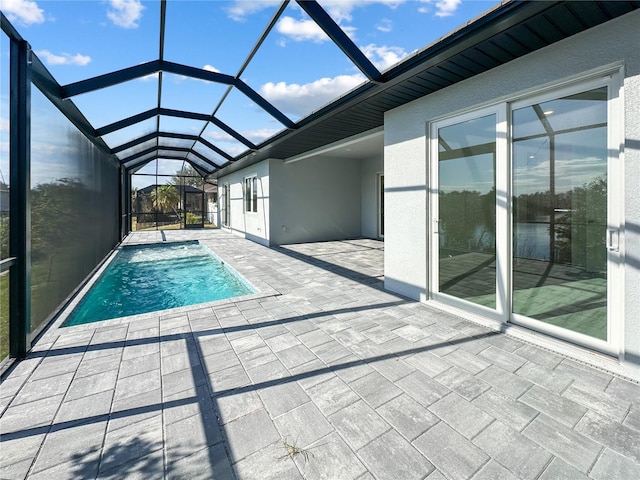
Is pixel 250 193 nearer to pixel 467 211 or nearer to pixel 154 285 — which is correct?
pixel 154 285

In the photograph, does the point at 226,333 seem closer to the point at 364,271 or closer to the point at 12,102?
Answer: the point at 12,102

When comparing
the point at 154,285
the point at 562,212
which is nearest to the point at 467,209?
the point at 562,212

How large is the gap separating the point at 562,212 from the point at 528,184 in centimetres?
41

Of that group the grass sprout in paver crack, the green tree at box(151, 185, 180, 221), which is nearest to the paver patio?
the grass sprout in paver crack

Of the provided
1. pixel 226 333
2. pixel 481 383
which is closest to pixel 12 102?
pixel 226 333

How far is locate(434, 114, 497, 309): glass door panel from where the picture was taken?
337 centimetres

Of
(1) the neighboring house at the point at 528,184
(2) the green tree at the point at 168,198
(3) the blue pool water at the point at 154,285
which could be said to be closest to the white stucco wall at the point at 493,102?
(1) the neighboring house at the point at 528,184

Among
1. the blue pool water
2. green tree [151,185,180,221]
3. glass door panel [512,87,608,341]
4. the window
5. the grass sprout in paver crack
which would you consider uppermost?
green tree [151,185,180,221]

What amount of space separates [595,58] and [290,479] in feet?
12.1

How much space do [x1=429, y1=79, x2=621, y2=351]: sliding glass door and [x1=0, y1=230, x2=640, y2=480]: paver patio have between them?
1.51ft

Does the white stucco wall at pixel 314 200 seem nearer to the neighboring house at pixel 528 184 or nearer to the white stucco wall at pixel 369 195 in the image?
the white stucco wall at pixel 369 195

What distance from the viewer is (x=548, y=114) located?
2.88m

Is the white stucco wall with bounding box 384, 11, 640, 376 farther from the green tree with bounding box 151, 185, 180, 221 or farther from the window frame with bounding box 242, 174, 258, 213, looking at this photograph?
the green tree with bounding box 151, 185, 180, 221

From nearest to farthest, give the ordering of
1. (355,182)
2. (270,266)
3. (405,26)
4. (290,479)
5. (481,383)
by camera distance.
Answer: (290,479), (481,383), (405,26), (270,266), (355,182)
